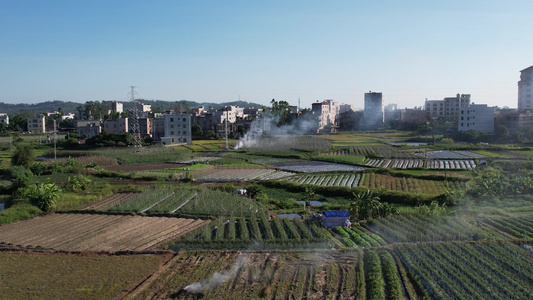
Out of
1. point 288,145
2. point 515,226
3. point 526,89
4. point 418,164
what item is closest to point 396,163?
point 418,164

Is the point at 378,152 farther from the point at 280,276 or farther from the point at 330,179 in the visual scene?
the point at 280,276

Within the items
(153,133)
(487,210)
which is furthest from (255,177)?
(153,133)

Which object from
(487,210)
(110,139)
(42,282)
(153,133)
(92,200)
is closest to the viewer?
(42,282)

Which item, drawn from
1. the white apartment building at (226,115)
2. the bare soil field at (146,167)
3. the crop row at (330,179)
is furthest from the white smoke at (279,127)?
the crop row at (330,179)

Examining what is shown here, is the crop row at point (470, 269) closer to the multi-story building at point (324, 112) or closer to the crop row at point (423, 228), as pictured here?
the crop row at point (423, 228)

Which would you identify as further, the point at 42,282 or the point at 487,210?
the point at 487,210

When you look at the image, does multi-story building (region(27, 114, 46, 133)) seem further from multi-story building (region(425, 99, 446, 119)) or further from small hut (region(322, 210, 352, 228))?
small hut (region(322, 210, 352, 228))

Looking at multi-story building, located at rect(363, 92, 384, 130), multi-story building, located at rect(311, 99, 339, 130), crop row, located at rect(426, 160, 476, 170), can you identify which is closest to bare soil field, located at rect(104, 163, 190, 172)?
crop row, located at rect(426, 160, 476, 170)

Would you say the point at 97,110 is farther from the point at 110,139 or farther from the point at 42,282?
the point at 42,282
